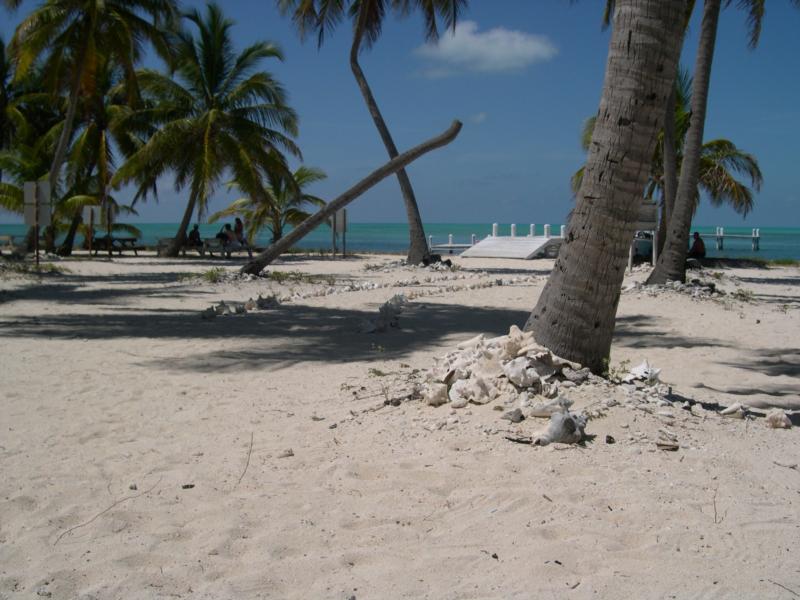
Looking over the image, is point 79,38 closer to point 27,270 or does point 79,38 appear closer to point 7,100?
point 27,270

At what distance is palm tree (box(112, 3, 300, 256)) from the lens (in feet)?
75.9

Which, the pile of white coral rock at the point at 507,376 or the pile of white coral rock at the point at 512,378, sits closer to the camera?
the pile of white coral rock at the point at 512,378

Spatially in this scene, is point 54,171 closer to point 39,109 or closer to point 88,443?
point 39,109

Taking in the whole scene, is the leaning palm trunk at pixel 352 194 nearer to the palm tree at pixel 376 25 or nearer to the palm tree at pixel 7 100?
the palm tree at pixel 376 25

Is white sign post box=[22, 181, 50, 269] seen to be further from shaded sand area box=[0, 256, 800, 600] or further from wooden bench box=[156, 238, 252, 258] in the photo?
shaded sand area box=[0, 256, 800, 600]

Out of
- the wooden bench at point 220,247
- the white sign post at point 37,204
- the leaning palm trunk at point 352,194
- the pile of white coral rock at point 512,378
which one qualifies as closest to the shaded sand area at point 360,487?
the pile of white coral rock at point 512,378

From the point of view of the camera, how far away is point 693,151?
42.3 feet

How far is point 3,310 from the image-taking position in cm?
1014

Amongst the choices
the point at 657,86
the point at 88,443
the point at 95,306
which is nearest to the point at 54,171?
the point at 95,306

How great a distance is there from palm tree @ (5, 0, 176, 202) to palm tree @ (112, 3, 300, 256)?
2.84 m

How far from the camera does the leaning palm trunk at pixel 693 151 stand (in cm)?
1283

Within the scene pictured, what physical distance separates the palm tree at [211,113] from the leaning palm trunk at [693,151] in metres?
14.1

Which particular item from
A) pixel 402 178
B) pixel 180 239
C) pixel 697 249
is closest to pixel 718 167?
pixel 697 249

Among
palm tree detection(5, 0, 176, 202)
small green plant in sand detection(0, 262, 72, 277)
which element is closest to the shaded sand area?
small green plant in sand detection(0, 262, 72, 277)
